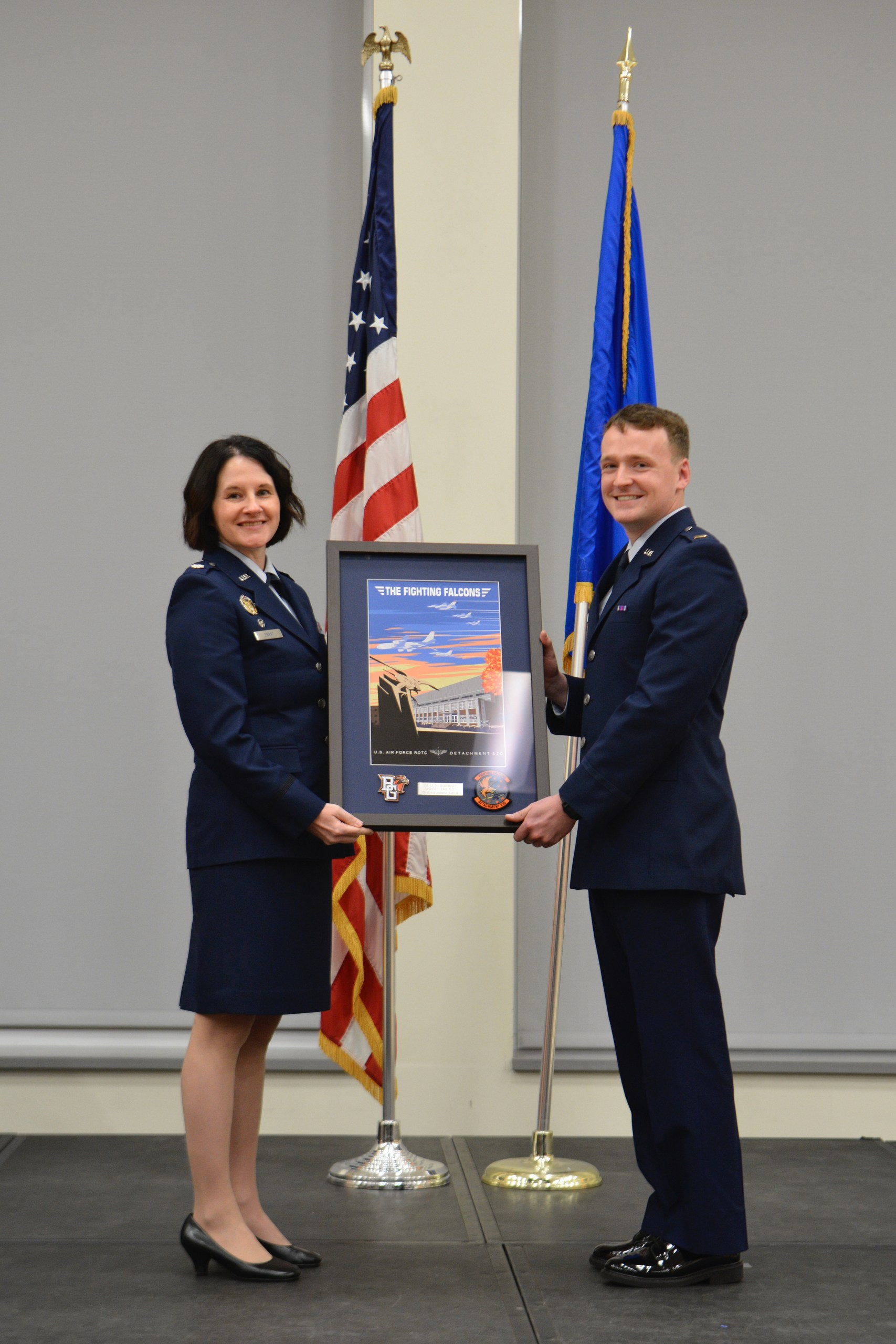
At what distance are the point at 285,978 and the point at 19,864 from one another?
5.51 feet

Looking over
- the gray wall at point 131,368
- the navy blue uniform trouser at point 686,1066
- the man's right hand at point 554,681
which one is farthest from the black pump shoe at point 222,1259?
the gray wall at point 131,368

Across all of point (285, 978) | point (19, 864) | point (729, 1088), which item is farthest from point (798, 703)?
point (19, 864)

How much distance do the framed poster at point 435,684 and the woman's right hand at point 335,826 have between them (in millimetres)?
56

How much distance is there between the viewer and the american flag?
3340 mm

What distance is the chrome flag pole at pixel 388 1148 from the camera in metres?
3.19

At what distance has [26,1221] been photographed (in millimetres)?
2832

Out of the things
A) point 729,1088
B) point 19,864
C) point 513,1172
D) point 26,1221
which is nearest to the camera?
point 729,1088

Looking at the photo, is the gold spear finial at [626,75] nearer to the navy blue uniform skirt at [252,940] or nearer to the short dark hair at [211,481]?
the short dark hair at [211,481]

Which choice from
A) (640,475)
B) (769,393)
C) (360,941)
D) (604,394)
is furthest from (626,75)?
(360,941)

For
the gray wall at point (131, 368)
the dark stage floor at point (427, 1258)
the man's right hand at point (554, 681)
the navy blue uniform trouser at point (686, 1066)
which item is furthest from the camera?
the gray wall at point (131, 368)

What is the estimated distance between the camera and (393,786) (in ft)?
8.26

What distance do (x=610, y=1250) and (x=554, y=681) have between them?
1.14 meters

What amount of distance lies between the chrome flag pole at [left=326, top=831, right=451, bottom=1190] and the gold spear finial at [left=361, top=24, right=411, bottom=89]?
1920 millimetres

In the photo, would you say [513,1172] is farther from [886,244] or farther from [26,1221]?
[886,244]
